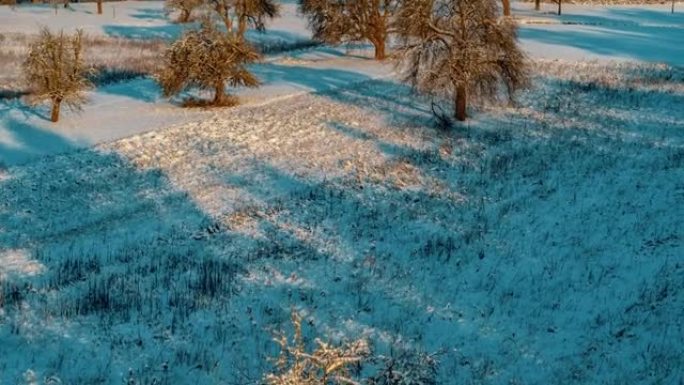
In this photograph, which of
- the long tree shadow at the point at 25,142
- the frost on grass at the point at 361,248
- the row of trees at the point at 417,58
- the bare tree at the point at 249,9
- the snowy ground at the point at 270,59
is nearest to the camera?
the frost on grass at the point at 361,248

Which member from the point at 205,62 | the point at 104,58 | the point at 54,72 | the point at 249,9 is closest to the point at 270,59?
the point at 249,9

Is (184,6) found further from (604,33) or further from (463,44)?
(463,44)

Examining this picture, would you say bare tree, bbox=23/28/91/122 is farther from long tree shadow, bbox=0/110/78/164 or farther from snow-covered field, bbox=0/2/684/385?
long tree shadow, bbox=0/110/78/164

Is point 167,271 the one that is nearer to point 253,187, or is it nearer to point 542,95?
point 253,187

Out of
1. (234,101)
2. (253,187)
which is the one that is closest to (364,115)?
(234,101)

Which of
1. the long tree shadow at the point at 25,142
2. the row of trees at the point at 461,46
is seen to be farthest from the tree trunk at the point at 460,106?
the long tree shadow at the point at 25,142

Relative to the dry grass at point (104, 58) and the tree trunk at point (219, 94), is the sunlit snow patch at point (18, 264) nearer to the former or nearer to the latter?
the tree trunk at point (219, 94)
